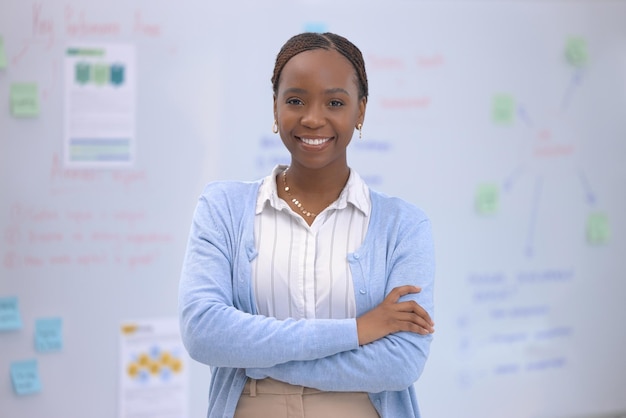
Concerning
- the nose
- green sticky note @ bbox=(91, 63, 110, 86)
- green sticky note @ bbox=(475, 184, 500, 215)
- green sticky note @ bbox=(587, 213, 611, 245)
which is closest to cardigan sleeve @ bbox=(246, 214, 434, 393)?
the nose

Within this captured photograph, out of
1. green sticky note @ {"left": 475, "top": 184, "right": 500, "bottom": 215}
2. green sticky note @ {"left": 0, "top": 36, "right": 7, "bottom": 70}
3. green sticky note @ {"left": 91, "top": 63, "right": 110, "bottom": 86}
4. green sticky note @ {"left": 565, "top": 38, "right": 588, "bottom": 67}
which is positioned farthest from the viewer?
green sticky note @ {"left": 565, "top": 38, "right": 588, "bottom": 67}

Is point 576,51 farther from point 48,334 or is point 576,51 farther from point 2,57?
point 48,334

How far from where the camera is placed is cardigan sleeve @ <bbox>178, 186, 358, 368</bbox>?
1335mm

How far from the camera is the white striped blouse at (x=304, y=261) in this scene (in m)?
1.40

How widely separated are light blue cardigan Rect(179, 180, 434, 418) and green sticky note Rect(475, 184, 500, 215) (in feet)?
5.58

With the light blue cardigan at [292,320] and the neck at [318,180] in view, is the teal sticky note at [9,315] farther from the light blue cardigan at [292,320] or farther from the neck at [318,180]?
the neck at [318,180]

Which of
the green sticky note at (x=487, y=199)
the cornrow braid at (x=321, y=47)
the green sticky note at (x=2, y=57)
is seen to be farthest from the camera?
the green sticky note at (x=487, y=199)

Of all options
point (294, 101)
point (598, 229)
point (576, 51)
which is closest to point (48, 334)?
point (294, 101)

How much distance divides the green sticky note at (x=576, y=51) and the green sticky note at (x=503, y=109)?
0.35 meters

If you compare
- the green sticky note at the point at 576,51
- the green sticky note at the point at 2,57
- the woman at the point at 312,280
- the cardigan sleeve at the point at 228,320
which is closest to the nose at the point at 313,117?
the woman at the point at 312,280

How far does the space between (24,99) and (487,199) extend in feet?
6.00

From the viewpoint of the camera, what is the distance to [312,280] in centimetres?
140

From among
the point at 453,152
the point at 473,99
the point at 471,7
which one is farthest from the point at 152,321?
the point at 471,7

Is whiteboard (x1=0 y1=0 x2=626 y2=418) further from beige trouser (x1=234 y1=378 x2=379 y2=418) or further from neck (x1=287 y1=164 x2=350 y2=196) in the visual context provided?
beige trouser (x1=234 y1=378 x2=379 y2=418)
